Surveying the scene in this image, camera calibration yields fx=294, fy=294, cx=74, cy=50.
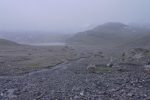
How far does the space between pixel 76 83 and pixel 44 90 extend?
15.6 ft

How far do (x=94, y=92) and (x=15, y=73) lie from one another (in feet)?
101

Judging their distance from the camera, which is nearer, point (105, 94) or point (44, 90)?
point (105, 94)

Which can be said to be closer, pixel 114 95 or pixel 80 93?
pixel 114 95

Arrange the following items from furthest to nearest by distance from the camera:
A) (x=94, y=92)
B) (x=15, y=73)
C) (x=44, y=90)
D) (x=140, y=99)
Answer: (x=15, y=73), (x=44, y=90), (x=94, y=92), (x=140, y=99)

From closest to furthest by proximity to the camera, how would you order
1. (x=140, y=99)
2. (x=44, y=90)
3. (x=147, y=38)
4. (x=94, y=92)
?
(x=140, y=99) < (x=94, y=92) < (x=44, y=90) < (x=147, y=38)

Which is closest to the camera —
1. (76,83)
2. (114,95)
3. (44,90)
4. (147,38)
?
(114,95)

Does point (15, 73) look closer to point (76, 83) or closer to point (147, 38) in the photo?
point (76, 83)

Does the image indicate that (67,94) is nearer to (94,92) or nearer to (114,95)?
(94,92)

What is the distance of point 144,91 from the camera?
28.5 meters

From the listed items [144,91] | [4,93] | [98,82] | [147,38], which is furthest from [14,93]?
[147,38]

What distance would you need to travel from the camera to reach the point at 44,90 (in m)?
34.3

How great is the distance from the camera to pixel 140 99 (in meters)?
25.6

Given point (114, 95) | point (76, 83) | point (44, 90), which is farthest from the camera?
point (76, 83)

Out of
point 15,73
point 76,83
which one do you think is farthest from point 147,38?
point 76,83
